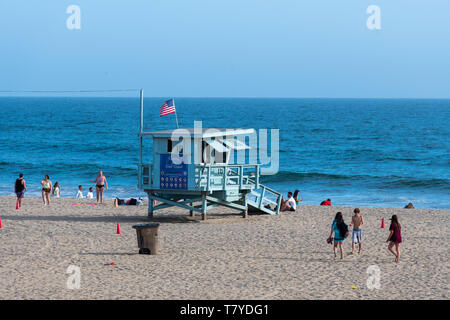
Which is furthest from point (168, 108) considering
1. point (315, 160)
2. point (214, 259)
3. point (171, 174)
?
point (315, 160)

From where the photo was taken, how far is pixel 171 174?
22734 millimetres

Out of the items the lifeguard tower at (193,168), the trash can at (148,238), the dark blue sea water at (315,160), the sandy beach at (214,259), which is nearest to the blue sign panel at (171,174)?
the lifeguard tower at (193,168)

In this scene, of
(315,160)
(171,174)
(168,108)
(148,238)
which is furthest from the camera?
(315,160)

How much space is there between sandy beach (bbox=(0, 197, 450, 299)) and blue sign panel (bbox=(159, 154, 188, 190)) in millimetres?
1399

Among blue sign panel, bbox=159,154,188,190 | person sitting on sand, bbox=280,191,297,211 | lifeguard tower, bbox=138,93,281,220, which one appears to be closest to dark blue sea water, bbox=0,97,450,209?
person sitting on sand, bbox=280,191,297,211

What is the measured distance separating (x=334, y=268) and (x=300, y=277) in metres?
1.38

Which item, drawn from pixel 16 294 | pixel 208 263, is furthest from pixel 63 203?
pixel 16 294

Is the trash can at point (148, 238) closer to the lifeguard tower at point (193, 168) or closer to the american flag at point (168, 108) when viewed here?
the lifeguard tower at point (193, 168)

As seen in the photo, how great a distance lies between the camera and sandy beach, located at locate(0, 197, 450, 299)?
46.7 ft

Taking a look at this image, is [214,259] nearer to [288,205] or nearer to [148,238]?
[148,238]

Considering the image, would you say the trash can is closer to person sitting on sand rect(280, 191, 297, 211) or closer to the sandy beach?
the sandy beach

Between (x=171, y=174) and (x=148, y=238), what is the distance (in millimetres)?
5158

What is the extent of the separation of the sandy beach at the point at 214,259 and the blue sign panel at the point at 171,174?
1399mm
